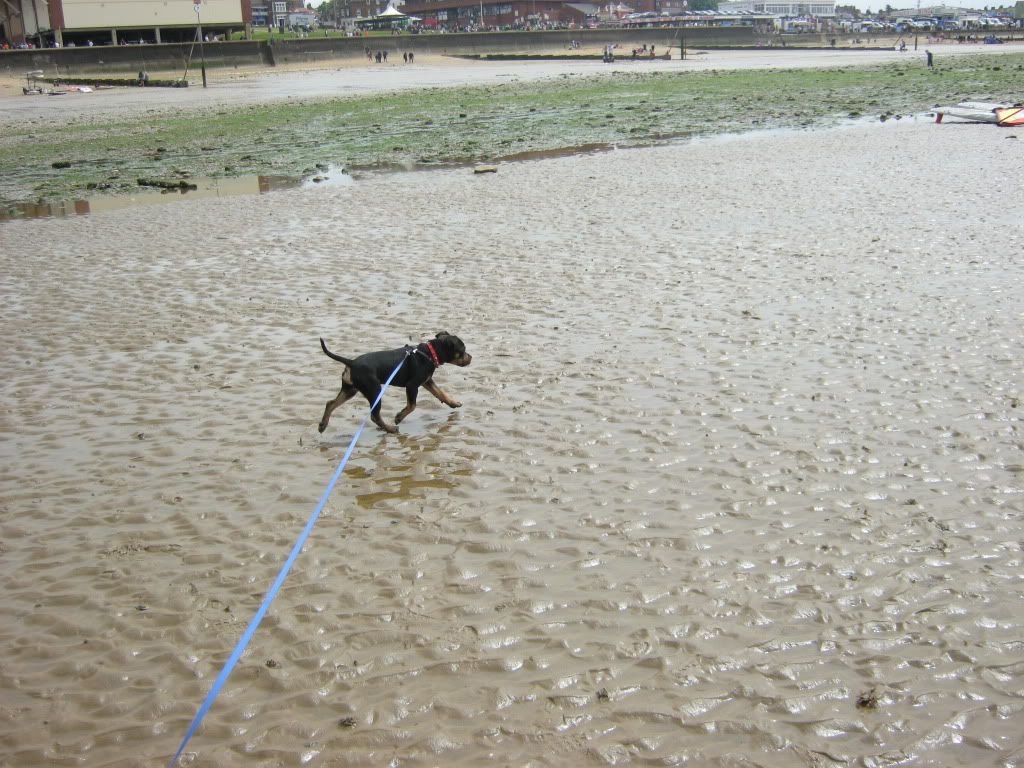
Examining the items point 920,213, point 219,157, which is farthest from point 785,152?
point 219,157

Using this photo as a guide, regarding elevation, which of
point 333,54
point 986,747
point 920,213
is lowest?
point 986,747

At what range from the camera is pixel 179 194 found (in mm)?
22000

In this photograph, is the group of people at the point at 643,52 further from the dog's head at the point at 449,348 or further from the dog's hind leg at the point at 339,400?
the dog's hind leg at the point at 339,400

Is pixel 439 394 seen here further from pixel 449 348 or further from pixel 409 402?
pixel 449 348

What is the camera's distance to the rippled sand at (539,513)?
15.3 ft

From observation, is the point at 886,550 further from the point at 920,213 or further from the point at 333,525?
the point at 920,213

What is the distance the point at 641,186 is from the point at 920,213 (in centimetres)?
580

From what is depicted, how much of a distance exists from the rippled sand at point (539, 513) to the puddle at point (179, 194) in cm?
720

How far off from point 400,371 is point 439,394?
0.39 meters

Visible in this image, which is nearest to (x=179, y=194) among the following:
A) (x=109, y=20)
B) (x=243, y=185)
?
(x=243, y=185)

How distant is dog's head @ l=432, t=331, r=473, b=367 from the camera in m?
7.97

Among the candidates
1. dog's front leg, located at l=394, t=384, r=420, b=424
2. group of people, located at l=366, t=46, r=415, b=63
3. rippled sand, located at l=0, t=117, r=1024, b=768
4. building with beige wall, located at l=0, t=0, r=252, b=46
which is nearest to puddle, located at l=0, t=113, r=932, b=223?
rippled sand, located at l=0, t=117, r=1024, b=768

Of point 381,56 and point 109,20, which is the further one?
point 381,56

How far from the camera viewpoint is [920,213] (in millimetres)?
15820
